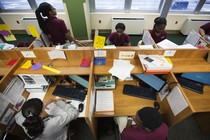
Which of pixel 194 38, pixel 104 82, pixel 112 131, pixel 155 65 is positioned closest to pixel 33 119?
pixel 104 82

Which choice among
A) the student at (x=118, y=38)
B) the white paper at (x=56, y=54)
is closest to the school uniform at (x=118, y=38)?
the student at (x=118, y=38)

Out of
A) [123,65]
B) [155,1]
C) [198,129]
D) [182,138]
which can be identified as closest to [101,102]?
[123,65]

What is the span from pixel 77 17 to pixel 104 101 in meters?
2.52

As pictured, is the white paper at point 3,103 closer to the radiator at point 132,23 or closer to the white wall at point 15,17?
the white wall at point 15,17

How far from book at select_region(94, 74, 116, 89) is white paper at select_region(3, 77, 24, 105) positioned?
887 mm

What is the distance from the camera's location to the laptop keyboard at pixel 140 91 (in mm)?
1462

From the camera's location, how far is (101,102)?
1.39 m

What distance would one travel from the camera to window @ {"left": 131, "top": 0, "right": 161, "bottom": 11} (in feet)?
11.4

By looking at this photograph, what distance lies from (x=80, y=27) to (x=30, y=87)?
7.66 ft

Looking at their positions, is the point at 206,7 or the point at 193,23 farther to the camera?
the point at 206,7

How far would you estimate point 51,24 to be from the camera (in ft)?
6.57

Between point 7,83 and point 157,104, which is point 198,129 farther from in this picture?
point 7,83

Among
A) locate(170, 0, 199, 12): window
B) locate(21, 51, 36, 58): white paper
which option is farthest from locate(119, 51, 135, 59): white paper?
locate(170, 0, 199, 12): window

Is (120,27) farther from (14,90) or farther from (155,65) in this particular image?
(14,90)
